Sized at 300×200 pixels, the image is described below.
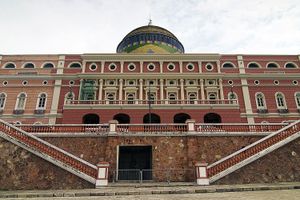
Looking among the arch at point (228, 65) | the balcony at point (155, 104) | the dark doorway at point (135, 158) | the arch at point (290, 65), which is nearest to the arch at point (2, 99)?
the balcony at point (155, 104)

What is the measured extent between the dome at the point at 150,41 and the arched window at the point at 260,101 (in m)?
17.2

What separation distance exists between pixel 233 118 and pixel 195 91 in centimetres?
866

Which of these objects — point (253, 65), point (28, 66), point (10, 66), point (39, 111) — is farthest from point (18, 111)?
point (253, 65)

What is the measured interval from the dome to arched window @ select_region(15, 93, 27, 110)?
19191mm

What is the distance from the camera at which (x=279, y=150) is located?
47.1 ft

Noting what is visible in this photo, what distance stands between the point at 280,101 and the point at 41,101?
33470 mm

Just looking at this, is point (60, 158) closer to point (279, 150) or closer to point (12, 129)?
point (12, 129)

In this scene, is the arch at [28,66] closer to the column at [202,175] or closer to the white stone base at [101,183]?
the white stone base at [101,183]

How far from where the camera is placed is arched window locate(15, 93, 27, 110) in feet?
103

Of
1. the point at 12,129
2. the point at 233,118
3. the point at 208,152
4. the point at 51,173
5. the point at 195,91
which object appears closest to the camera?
the point at 51,173

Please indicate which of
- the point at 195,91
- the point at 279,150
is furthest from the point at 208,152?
the point at 195,91

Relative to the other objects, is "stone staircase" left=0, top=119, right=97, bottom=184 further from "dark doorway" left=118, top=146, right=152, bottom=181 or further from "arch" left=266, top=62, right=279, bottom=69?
"arch" left=266, top=62, right=279, bottom=69

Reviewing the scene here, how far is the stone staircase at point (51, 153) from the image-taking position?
13.4 meters

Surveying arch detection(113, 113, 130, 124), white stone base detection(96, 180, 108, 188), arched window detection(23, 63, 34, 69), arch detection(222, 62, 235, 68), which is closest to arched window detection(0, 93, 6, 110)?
arched window detection(23, 63, 34, 69)
